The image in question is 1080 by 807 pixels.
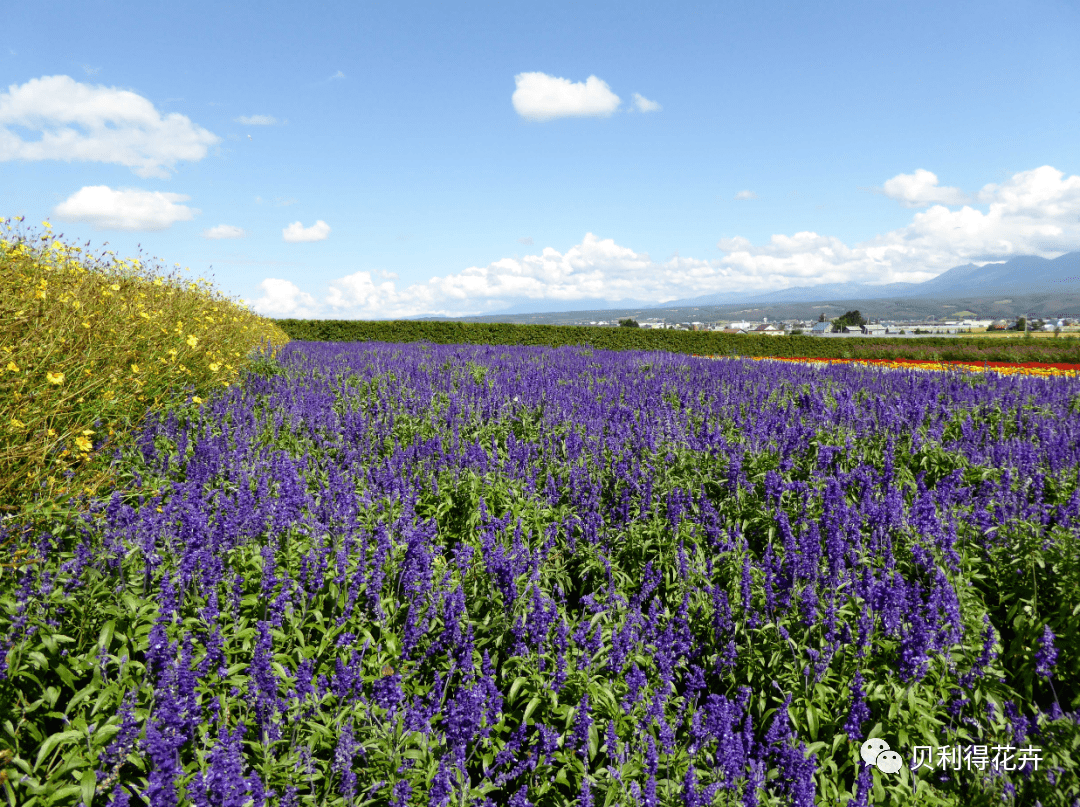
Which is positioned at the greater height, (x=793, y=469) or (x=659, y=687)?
(x=793, y=469)

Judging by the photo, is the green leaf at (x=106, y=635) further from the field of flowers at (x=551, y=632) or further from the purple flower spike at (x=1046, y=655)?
the purple flower spike at (x=1046, y=655)

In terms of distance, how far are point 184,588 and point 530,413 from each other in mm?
5083

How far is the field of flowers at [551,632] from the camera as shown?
2410 mm

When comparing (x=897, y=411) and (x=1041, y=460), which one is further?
(x=897, y=411)

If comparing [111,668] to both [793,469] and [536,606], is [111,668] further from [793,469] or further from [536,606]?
[793,469]

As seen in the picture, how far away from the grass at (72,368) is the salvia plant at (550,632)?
1.18 feet

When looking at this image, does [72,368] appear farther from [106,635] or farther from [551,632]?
[551,632]

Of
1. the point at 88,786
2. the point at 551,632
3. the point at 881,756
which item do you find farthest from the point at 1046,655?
the point at 88,786

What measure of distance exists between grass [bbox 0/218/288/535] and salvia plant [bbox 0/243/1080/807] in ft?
1.18

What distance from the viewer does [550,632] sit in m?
3.31

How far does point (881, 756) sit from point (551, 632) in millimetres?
1726

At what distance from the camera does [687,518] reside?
14.8 ft

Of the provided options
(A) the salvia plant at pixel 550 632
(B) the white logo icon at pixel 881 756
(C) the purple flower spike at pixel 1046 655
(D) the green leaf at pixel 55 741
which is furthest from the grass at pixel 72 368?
(C) the purple flower spike at pixel 1046 655

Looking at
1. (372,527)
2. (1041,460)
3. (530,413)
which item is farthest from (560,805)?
(1041,460)
